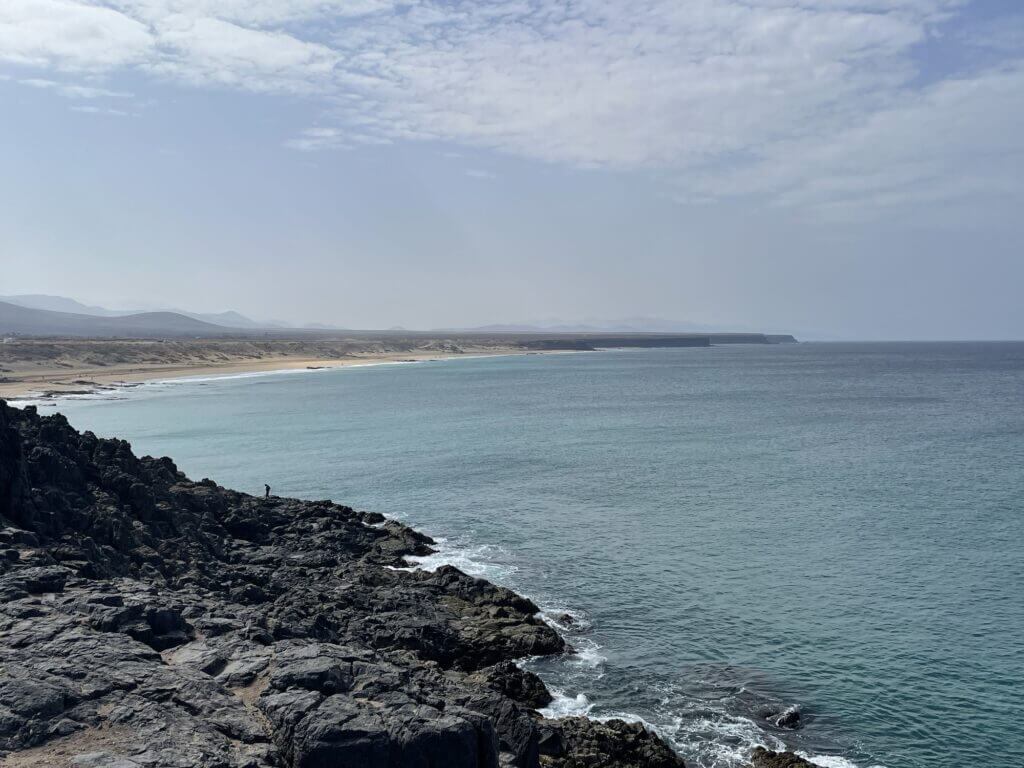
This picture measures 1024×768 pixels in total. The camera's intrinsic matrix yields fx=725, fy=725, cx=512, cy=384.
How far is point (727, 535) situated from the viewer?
4278 cm

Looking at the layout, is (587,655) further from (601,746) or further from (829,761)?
(829,761)

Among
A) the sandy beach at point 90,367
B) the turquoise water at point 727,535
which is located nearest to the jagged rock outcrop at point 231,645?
the turquoise water at point 727,535

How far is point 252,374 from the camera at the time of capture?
173500 millimetres

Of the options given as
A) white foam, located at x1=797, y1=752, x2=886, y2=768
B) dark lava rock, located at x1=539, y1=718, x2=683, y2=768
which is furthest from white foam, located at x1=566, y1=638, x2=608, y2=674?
white foam, located at x1=797, y1=752, x2=886, y2=768

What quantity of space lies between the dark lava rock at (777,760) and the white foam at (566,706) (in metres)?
5.32

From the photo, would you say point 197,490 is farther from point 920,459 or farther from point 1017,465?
point 1017,465

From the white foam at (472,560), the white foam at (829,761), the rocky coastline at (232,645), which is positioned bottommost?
the white foam at (829,761)

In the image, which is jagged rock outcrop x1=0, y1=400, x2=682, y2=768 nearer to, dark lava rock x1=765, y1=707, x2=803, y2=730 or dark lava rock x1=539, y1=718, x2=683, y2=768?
dark lava rock x1=539, y1=718, x2=683, y2=768

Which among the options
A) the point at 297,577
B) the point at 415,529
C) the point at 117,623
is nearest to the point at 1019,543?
the point at 415,529

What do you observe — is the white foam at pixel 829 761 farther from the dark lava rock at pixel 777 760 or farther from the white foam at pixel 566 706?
the white foam at pixel 566 706

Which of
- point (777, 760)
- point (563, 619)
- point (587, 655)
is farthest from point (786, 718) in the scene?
point (563, 619)

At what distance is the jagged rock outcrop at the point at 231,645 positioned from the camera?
15.6m

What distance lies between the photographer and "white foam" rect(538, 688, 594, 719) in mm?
23469

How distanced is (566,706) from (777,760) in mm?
6632
